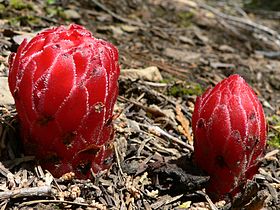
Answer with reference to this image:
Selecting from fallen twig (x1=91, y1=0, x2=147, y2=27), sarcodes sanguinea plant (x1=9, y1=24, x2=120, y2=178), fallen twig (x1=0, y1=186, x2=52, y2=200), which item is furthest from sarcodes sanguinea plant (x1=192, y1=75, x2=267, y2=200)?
fallen twig (x1=91, y1=0, x2=147, y2=27)

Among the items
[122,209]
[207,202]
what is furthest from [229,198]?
[122,209]

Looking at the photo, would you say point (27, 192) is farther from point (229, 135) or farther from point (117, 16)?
point (117, 16)

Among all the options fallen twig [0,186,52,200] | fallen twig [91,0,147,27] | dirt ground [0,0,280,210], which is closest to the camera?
fallen twig [0,186,52,200]

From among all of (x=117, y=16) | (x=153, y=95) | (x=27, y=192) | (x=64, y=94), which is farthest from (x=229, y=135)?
(x=117, y=16)

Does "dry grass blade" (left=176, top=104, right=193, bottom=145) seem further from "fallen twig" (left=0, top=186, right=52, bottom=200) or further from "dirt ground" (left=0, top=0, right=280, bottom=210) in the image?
"fallen twig" (left=0, top=186, right=52, bottom=200)

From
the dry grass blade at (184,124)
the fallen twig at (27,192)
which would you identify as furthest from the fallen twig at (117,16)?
the fallen twig at (27,192)
